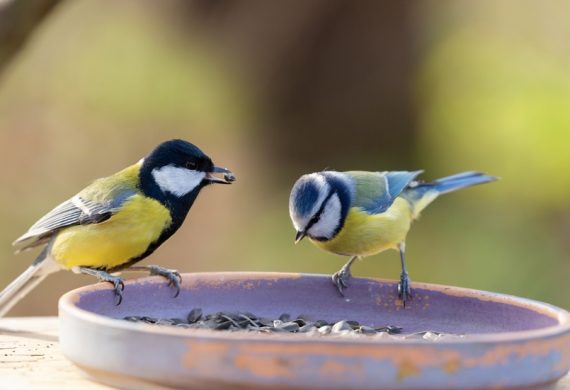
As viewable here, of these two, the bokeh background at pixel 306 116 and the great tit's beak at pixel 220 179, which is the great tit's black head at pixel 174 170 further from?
the bokeh background at pixel 306 116

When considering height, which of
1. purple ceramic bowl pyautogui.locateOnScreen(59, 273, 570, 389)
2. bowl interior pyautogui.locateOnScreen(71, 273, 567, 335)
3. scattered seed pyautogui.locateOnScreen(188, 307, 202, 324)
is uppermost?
purple ceramic bowl pyautogui.locateOnScreen(59, 273, 570, 389)

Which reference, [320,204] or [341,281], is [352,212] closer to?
[320,204]

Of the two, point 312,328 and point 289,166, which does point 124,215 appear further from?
point 289,166

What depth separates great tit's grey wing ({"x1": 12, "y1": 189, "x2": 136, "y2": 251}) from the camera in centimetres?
300

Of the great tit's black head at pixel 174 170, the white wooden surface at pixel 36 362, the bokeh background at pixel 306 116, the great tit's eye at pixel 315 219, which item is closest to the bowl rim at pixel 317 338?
the white wooden surface at pixel 36 362

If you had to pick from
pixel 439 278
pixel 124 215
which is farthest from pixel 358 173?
pixel 439 278

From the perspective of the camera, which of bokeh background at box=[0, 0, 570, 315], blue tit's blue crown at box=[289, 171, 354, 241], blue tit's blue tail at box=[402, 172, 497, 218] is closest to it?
blue tit's blue crown at box=[289, 171, 354, 241]

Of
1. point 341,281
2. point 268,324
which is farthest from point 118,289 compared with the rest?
point 341,281

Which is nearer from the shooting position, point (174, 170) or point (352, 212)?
point (174, 170)

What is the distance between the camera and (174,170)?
3.06 meters

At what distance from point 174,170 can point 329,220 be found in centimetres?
58

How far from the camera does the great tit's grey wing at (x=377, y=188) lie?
11.0 feet

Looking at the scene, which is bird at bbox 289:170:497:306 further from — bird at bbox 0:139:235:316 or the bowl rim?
the bowl rim

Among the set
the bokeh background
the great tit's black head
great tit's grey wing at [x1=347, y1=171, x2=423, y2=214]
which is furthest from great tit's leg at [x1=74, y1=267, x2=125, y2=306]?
the bokeh background
